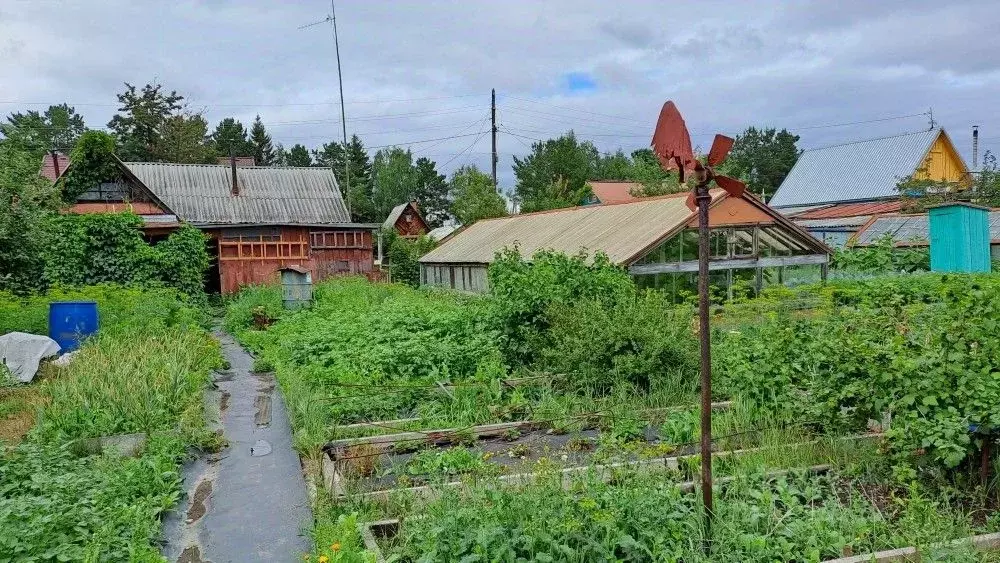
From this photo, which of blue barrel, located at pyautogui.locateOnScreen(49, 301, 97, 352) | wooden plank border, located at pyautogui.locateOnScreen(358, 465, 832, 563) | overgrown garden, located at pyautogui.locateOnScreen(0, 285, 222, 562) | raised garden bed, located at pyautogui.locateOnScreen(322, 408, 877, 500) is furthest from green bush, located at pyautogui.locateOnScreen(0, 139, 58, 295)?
wooden plank border, located at pyautogui.locateOnScreen(358, 465, 832, 563)

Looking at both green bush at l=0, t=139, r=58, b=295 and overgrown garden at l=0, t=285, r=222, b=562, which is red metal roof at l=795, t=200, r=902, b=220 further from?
green bush at l=0, t=139, r=58, b=295

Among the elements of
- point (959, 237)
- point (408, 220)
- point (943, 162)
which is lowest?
point (959, 237)

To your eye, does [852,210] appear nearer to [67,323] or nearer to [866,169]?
[866,169]

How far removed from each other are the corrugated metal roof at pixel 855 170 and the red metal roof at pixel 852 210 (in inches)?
41.4

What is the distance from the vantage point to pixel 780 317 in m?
7.45

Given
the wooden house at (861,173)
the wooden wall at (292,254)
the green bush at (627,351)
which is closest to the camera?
the green bush at (627,351)

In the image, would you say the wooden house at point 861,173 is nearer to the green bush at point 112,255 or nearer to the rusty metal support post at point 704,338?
the green bush at point 112,255

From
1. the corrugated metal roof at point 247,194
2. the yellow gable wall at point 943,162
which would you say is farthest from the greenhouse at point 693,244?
the yellow gable wall at point 943,162

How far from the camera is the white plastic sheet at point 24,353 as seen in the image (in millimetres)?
10141

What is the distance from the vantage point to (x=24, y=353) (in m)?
10.4

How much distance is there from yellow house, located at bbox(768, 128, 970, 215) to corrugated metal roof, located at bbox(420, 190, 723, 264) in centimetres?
Result: 2201

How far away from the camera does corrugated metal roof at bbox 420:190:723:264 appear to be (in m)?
14.3

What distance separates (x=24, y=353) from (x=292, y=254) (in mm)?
16287

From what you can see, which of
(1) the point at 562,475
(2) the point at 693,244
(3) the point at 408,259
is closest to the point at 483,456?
(1) the point at 562,475
